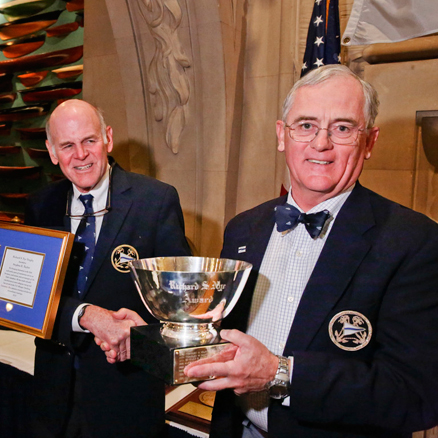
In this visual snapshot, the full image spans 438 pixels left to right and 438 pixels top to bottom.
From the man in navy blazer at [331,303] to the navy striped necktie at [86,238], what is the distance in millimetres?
724

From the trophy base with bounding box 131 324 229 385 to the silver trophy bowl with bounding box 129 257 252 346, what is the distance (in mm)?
35

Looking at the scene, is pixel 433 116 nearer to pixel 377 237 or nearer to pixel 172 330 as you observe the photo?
pixel 377 237

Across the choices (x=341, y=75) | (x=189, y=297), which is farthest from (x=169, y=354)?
(x=341, y=75)

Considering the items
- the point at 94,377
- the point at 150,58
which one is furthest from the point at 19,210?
the point at 94,377

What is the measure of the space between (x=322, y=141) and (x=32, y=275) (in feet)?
4.13

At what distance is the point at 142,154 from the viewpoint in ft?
15.0

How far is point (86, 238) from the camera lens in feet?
6.55

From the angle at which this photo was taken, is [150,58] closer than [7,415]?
No

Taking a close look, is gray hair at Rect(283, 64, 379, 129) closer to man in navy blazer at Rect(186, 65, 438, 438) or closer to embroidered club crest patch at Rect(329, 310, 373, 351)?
man in navy blazer at Rect(186, 65, 438, 438)

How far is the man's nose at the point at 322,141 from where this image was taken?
4.48 ft

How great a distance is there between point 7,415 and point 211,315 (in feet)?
5.81

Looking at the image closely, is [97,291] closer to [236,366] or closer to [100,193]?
[100,193]

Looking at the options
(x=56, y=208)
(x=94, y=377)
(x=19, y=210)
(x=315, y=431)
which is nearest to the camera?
(x=315, y=431)

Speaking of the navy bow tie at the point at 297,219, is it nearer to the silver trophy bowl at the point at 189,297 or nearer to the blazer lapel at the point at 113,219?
the silver trophy bowl at the point at 189,297
